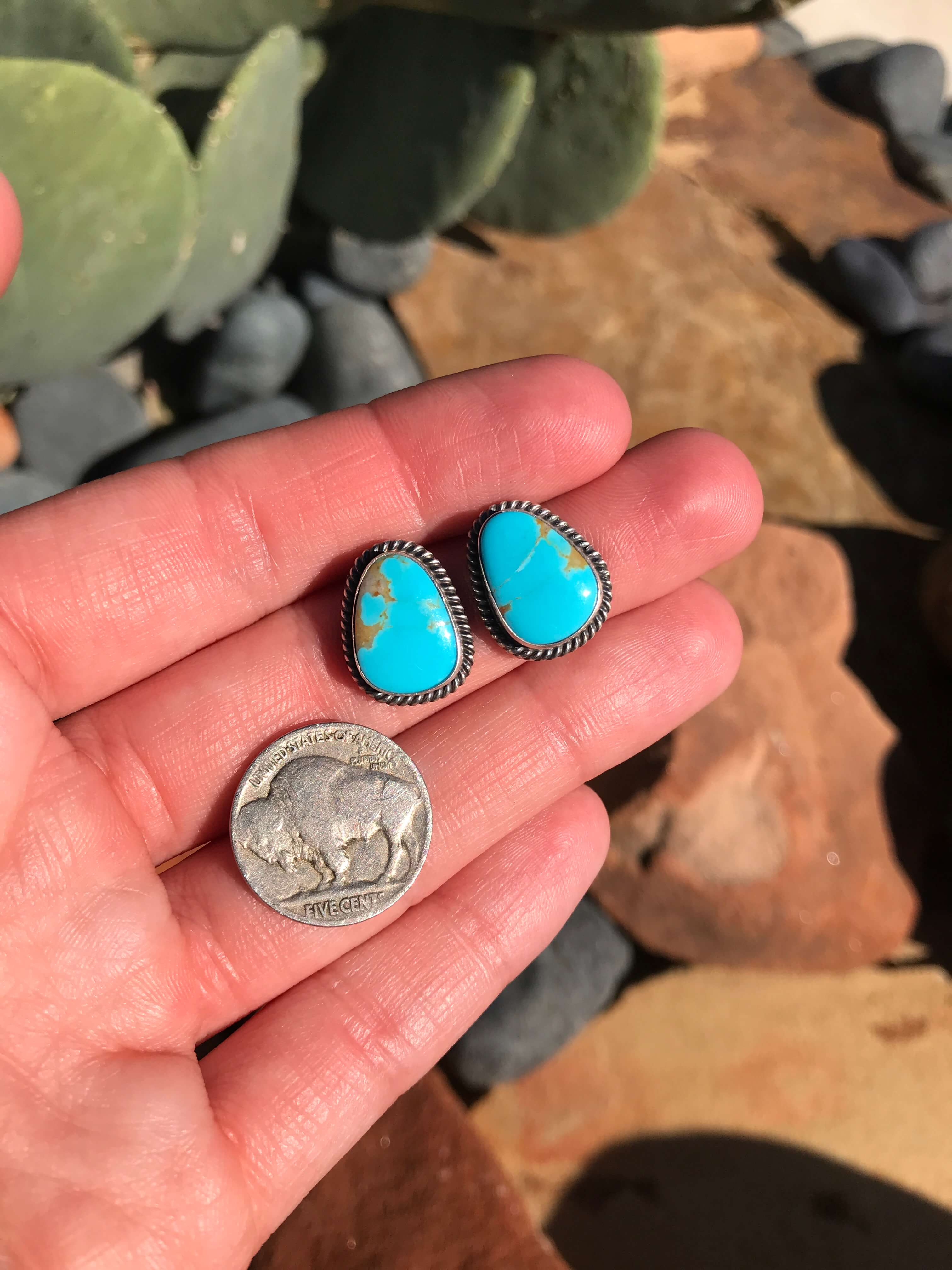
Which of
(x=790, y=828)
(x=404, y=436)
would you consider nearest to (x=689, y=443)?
(x=404, y=436)

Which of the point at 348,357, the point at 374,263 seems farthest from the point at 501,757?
the point at 374,263

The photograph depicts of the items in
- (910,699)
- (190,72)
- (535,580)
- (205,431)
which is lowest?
(910,699)

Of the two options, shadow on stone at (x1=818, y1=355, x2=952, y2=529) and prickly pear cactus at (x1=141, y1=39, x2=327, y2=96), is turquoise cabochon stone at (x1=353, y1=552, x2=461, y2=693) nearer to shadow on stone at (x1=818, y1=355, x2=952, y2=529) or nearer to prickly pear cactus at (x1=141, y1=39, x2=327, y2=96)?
prickly pear cactus at (x1=141, y1=39, x2=327, y2=96)

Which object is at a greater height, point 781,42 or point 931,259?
point 781,42

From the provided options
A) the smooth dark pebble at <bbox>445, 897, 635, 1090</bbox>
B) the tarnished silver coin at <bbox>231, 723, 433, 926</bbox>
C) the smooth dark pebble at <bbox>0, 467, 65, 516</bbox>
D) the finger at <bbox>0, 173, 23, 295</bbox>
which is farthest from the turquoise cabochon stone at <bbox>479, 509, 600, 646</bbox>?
the smooth dark pebble at <bbox>0, 467, 65, 516</bbox>

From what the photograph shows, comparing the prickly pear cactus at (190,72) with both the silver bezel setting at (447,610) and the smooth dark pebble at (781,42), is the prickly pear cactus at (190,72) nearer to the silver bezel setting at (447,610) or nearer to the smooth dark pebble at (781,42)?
the silver bezel setting at (447,610)

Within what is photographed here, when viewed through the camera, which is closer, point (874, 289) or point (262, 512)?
point (262, 512)

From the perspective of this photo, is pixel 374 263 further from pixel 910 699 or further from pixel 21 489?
pixel 910 699
